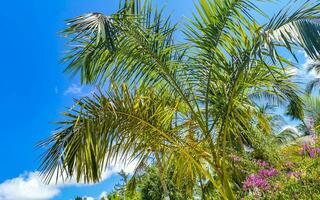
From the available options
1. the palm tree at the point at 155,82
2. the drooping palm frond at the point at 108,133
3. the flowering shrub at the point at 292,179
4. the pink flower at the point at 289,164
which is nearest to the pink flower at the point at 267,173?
the flowering shrub at the point at 292,179

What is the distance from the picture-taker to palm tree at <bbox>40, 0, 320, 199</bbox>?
15.8 ft

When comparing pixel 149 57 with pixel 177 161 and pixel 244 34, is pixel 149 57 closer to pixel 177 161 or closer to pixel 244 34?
pixel 244 34

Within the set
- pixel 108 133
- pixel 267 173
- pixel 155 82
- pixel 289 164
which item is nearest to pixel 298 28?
pixel 155 82

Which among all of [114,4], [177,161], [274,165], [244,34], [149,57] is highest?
[114,4]

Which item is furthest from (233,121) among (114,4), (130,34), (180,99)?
(114,4)

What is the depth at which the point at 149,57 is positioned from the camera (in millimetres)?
5172

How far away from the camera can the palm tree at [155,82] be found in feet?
15.8

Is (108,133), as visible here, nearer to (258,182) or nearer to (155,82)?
(155,82)

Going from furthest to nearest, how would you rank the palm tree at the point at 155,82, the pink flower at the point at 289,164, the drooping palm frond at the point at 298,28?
the pink flower at the point at 289,164
the palm tree at the point at 155,82
the drooping palm frond at the point at 298,28

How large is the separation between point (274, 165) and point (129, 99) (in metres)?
2.97

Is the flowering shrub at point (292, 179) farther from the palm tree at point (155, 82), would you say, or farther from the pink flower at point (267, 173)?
the palm tree at point (155, 82)

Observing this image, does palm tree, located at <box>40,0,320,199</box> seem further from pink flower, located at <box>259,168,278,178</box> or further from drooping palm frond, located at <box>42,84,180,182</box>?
pink flower, located at <box>259,168,278,178</box>

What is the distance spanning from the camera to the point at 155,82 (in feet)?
17.8

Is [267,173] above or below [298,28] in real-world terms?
below
